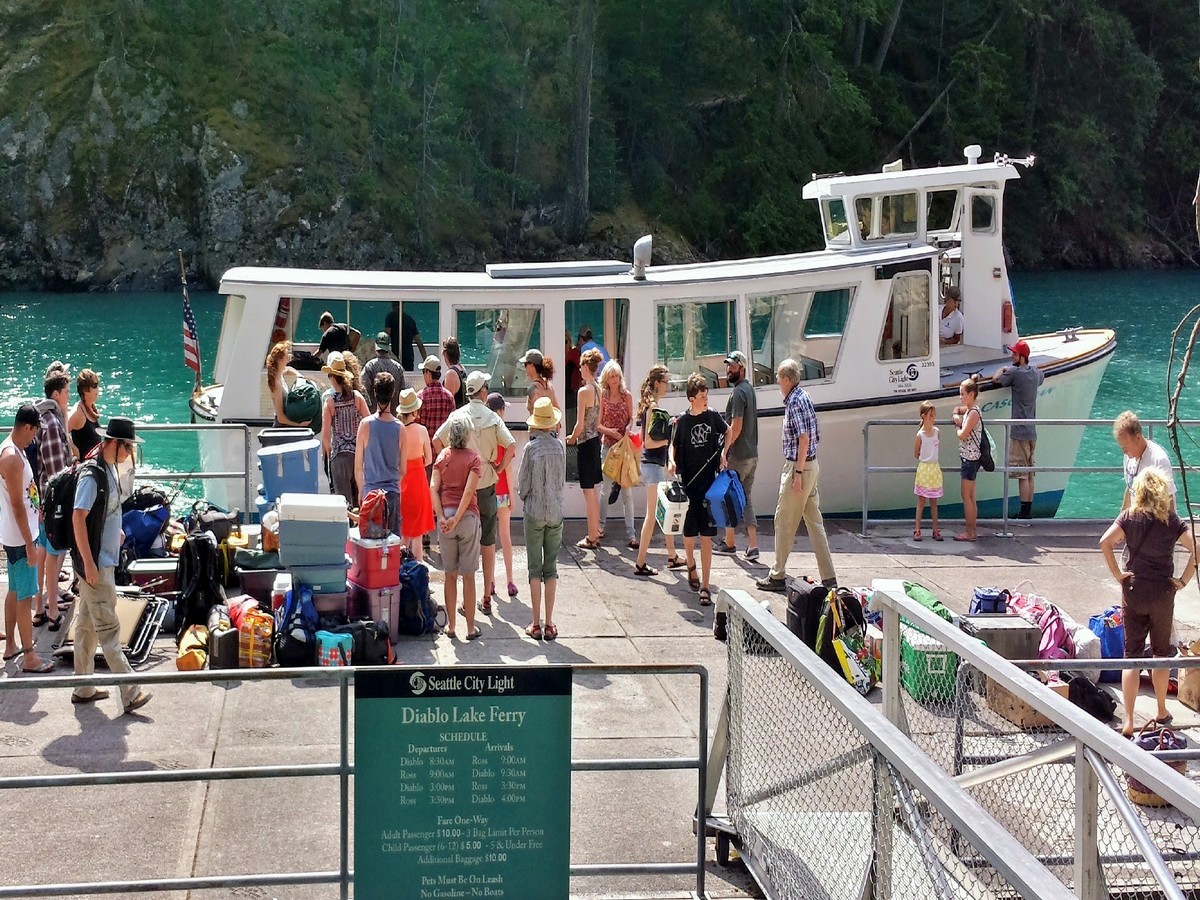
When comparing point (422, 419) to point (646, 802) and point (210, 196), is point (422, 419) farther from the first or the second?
point (210, 196)

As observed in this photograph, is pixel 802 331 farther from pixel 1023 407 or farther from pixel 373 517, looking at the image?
pixel 373 517

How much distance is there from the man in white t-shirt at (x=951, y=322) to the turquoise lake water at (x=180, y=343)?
566 centimetres

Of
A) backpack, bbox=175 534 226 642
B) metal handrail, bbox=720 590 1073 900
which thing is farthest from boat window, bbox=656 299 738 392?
metal handrail, bbox=720 590 1073 900

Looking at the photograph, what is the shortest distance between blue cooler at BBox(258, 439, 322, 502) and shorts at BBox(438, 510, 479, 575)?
2.36 m

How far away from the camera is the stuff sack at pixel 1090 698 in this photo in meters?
8.91

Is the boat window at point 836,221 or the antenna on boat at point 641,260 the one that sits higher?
the boat window at point 836,221

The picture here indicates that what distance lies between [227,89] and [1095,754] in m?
58.5

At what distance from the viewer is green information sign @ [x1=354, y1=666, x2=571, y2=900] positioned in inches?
214

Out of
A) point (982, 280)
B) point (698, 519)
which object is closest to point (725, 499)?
point (698, 519)

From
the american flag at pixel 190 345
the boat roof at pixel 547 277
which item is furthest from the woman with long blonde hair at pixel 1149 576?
the american flag at pixel 190 345

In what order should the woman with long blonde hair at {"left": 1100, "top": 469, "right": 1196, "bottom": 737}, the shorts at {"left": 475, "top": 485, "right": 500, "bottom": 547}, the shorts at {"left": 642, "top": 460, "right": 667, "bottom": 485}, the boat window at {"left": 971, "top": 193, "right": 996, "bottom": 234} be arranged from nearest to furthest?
the woman with long blonde hair at {"left": 1100, "top": 469, "right": 1196, "bottom": 737}
the shorts at {"left": 475, "top": 485, "right": 500, "bottom": 547}
the shorts at {"left": 642, "top": 460, "right": 667, "bottom": 485}
the boat window at {"left": 971, "top": 193, "right": 996, "bottom": 234}

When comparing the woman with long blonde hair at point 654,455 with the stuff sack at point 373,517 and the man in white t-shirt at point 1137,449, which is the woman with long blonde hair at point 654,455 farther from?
the man in white t-shirt at point 1137,449

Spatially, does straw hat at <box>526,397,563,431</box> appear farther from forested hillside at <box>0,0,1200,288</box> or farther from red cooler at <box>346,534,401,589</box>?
forested hillside at <box>0,0,1200,288</box>

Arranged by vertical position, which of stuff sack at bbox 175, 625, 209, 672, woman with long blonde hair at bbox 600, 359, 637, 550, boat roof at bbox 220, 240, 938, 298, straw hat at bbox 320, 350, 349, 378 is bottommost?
stuff sack at bbox 175, 625, 209, 672
